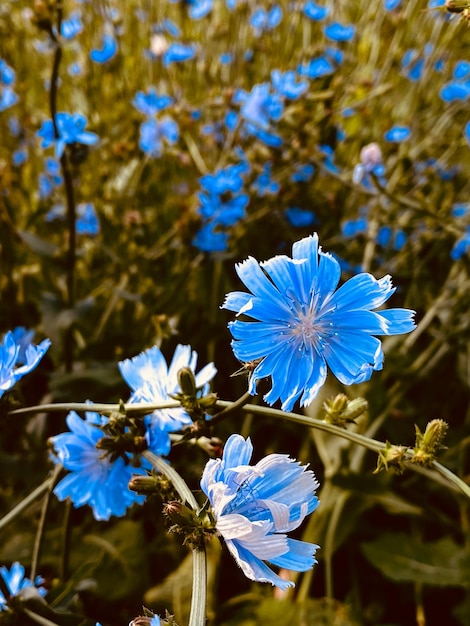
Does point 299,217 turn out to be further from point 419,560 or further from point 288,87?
point 419,560

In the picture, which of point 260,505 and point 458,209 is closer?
point 260,505

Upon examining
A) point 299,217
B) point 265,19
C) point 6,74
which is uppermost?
point 265,19

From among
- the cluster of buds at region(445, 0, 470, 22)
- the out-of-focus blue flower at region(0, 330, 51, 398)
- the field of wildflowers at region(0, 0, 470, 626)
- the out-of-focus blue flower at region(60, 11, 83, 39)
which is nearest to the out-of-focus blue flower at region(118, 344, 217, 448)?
the field of wildflowers at region(0, 0, 470, 626)

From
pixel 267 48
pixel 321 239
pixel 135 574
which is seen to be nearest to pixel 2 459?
pixel 135 574

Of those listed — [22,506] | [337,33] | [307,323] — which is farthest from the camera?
[337,33]

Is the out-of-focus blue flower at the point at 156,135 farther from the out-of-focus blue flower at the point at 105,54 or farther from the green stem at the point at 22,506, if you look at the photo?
the green stem at the point at 22,506

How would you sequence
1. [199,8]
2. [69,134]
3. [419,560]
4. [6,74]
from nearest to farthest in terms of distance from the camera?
[69,134] < [419,560] < [6,74] < [199,8]

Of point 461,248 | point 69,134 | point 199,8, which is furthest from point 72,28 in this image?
point 461,248

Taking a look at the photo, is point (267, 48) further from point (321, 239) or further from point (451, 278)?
point (451, 278)
